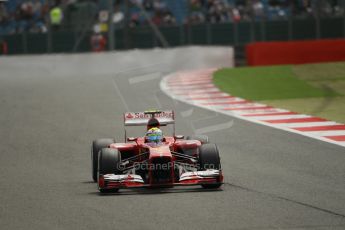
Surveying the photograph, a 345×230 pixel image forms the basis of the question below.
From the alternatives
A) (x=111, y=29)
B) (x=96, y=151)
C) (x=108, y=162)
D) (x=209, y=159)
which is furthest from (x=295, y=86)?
(x=108, y=162)

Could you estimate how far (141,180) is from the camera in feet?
32.6

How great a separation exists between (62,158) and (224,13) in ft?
62.4

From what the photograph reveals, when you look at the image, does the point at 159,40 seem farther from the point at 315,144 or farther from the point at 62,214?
the point at 62,214

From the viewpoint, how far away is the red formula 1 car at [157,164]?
32.3 feet

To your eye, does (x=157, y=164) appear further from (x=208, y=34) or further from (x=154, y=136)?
(x=208, y=34)

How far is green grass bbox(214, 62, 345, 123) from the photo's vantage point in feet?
63.9

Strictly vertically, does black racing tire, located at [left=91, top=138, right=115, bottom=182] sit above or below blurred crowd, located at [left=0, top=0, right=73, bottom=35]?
below

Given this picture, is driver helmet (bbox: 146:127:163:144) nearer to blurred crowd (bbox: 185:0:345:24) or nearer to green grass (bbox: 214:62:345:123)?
green grass (bbox: 214:62:345:123)

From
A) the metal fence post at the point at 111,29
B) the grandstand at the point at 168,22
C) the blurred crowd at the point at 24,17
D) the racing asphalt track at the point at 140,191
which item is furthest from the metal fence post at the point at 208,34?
the racing asphalt track at the point at 140,191

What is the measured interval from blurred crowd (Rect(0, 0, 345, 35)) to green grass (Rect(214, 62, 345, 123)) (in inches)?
128

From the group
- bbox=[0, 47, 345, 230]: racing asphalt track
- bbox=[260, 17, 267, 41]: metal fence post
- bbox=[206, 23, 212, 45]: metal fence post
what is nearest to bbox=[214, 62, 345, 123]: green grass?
bbox=[0, 47, 345, 230]: racing asphalt track

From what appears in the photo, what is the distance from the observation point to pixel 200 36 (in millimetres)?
31766

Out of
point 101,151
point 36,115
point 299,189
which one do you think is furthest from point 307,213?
point 36,115

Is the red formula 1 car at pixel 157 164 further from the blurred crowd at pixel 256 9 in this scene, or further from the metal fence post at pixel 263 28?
the metal fence post at pixel 263 28
